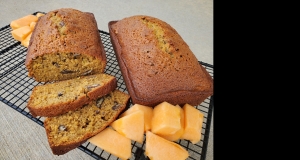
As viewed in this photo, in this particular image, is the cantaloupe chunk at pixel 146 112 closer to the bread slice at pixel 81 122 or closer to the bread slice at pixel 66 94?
the bread slice at pixel 81 122

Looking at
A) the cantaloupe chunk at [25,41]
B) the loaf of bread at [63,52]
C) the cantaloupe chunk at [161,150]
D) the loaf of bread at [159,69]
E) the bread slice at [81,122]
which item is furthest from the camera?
the cantaloupe chunk at [25,41]

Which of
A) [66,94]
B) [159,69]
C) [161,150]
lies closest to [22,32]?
[66,94]

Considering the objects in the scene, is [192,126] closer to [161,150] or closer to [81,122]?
[161,150]

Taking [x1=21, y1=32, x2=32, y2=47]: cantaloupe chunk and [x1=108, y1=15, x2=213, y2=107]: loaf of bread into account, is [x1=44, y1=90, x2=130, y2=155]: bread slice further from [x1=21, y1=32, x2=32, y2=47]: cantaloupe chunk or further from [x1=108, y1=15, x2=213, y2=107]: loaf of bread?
[x1=21, y1=32, x2=32, y2=47]: cantaloupe chunk

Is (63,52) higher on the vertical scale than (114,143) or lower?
higher

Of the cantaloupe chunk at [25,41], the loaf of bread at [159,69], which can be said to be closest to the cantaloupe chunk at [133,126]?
the loaf of bread at [159,69]
